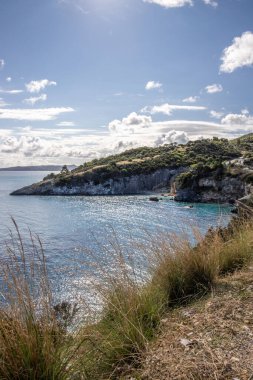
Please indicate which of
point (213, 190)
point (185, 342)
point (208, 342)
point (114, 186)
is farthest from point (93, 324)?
point (114, 186)

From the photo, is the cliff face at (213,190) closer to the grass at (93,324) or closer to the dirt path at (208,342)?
the grass at (93,324)

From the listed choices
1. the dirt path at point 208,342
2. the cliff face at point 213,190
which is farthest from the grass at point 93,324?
the cliff face at point 213,190

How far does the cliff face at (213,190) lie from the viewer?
249ft

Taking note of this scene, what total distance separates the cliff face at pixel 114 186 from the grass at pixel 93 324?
4188 inches

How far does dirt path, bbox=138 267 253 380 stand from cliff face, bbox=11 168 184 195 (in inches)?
4220

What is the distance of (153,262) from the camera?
5465mm

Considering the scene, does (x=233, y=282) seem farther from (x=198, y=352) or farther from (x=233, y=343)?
(x=198, y=352)

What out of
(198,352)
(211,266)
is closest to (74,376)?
(198,352)

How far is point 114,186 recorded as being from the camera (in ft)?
370

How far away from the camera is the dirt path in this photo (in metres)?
2.81

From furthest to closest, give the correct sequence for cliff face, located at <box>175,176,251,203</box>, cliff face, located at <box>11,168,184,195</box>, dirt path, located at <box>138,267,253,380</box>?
cliff face, located at <box>11,168,184,195</box>
cliff face, located at <box>175,176,251,203</box>
dirt path, located at <box>138,267,253,380</box>

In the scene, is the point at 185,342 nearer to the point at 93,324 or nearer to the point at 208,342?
the point at 208,342

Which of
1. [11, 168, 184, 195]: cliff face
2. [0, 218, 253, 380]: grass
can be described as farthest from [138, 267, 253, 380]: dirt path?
[11, 168, 184, 195]: cliff face

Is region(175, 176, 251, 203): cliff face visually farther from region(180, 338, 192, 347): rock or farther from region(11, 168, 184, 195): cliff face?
region(180, 338, 192, 347): rock
